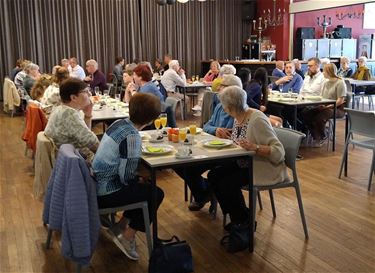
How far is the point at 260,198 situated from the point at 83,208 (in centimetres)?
197

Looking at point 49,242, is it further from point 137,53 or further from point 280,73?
point 137,53

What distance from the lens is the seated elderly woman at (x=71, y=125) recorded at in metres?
3.29

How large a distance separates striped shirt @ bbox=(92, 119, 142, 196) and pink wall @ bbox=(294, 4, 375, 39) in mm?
11188

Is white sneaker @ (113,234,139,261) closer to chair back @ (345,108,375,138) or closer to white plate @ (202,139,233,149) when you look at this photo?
white plate @ (202,139,233,149)

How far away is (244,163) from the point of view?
325 centimetres

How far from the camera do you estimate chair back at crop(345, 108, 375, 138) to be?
435cm

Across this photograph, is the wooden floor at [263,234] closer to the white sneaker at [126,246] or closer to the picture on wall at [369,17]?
the white sneaker at [126,246]

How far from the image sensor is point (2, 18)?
38.1 ft

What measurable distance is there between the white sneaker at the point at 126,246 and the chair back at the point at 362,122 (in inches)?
103

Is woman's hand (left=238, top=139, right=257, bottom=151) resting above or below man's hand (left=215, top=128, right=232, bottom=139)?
above

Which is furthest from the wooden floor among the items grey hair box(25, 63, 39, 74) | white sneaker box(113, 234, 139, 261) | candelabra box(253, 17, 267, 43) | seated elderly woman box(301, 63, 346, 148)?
candelabra box(253, 17, 267, 43)

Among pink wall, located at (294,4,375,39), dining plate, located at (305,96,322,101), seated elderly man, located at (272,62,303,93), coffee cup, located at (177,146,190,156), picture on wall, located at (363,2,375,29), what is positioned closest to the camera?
coffee cup, located at (177,146,190,156)

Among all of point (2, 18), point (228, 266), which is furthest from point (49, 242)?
point (2, 18)

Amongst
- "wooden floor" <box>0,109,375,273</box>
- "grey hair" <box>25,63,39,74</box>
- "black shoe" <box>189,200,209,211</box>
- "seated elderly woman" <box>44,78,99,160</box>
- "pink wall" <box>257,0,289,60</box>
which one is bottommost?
"wooden floor" <box>0,109,375,273</box>
